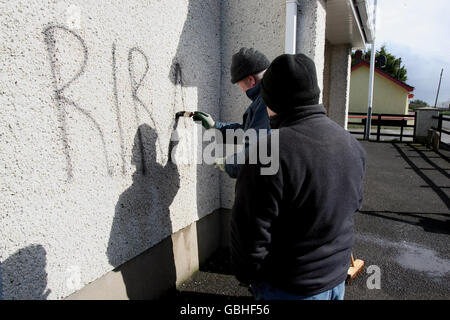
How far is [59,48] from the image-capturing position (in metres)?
1.71

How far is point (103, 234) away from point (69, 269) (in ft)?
0.95

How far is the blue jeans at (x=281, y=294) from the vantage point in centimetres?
144

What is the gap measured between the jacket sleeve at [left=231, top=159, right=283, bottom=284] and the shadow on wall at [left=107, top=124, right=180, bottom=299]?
1118mm

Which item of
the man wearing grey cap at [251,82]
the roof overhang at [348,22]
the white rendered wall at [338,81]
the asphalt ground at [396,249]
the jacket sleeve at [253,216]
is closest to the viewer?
the jacket sleeve at [253,216]

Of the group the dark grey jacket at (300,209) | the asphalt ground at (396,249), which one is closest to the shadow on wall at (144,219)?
the asphalt ground at (396,249)

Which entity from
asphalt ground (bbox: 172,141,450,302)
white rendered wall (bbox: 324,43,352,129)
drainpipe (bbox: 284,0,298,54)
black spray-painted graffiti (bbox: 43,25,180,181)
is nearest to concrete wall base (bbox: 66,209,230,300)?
asphalt ground (bbox: 172,141,450,302)

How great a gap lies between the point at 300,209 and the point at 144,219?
1475 millimetres

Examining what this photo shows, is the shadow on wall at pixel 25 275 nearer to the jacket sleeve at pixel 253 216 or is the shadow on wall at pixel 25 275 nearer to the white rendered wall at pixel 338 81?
the jacket sleeve at pixel 253 216

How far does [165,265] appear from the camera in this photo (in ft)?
9.05

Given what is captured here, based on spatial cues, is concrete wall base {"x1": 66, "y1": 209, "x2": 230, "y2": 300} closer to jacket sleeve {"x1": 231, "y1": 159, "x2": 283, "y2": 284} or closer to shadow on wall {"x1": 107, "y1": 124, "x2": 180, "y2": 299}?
shadow on wall {"x1": 107, "y1": 124, "x2": 180, "y2": 299}

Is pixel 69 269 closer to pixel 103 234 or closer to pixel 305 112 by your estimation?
pixel 103 234

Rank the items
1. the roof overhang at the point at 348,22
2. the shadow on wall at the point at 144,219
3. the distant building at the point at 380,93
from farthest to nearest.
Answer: the distant building at the point at 380,93 < the roof overhang at the point at 348,22 < the shadow on wall at the point at 144,219

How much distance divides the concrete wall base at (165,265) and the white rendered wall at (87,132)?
93 millimetres

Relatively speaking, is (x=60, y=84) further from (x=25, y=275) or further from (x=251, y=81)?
(x=251, y=81)
